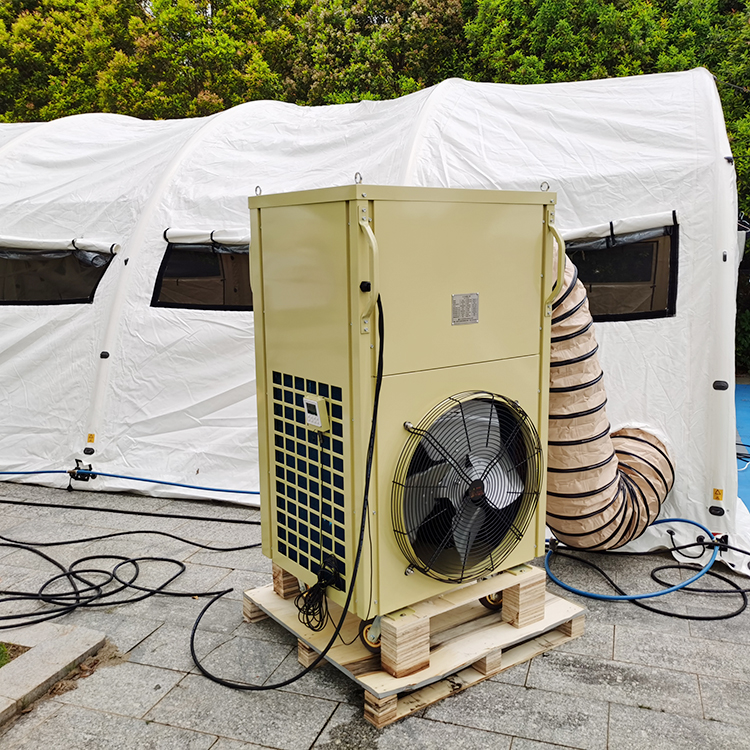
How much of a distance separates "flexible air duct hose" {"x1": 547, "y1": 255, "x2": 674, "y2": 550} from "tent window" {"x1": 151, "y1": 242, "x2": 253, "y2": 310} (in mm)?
3015

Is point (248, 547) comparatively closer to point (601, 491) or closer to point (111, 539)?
point (111, 539)

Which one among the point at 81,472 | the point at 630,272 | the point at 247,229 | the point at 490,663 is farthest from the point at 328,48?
the point at 490,663

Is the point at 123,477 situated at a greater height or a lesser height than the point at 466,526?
lesser

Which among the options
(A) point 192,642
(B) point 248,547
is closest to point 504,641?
(A) point 192,642

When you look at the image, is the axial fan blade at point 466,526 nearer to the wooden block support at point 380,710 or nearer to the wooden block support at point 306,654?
the wooden block support at point 380,710

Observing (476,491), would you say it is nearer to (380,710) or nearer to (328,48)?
(380,710)

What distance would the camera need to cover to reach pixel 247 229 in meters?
6.00

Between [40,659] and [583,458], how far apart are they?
9.64 ft

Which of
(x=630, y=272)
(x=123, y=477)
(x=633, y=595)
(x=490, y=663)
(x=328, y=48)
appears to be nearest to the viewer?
(x=490, y=663)

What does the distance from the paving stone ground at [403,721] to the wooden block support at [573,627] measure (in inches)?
1.9

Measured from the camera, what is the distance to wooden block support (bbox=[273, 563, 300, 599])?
3.75m

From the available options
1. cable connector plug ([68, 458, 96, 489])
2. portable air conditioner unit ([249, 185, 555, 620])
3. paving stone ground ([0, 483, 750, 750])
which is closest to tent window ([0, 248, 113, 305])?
cable connector plug ([68, 458, 96, 489])

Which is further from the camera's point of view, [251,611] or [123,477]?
[123,477]

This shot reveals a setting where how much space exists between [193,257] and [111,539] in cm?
249
